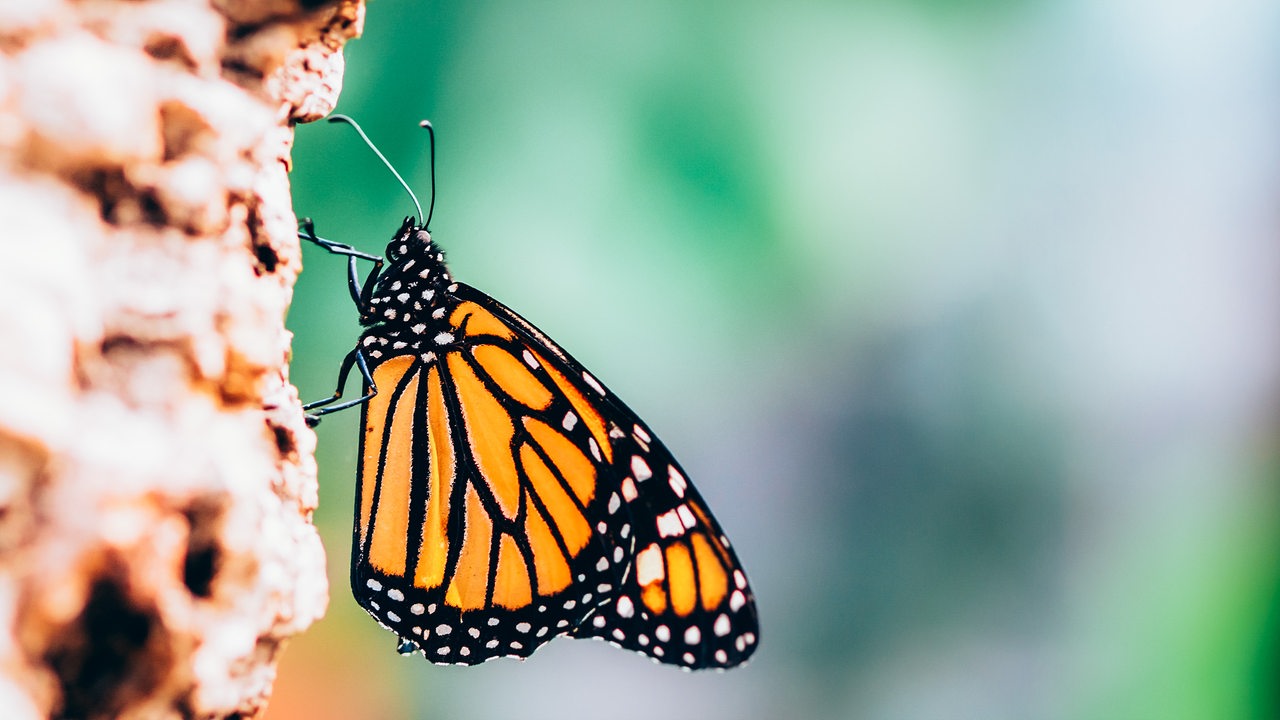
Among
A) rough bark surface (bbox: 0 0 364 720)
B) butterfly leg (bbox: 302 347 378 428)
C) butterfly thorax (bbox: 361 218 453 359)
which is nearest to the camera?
rough bark surface (bbox: 0 0 364 720)

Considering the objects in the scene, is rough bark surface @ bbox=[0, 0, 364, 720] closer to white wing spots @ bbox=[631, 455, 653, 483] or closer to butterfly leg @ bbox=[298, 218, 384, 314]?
butterfly leg @ bbox=[298, 218, 384, 314]

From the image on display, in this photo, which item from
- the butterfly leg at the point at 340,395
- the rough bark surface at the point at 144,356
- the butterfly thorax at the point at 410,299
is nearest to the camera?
the rough bark surface at the point at 144,356

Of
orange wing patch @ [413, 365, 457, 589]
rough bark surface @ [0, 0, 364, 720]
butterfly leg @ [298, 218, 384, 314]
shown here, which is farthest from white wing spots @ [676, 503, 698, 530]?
rough bark surface @ [0, 0, 364, 720]

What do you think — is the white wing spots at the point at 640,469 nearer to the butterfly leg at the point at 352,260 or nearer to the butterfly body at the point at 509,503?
the butterfly body at the point at 509,503

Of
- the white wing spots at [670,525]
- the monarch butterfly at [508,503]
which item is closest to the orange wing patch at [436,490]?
the monarch butterfly at [508,503]

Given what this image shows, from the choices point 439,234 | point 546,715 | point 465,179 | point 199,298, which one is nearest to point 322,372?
point 439,234

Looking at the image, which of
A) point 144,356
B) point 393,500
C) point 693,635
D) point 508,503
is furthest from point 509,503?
point 144,356

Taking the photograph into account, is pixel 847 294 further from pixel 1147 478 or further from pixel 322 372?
pixel 322 372

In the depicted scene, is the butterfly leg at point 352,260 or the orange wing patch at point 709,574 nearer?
the butterfly leg at point 352,260

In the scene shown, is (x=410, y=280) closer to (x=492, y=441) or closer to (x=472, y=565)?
(x=492, y=441)
